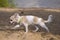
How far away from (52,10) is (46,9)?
0.04m

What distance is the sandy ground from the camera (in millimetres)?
969

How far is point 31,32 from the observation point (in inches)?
38.8

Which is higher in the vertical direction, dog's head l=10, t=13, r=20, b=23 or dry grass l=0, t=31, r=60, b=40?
dog's head l=10, t=13, r=20, b=23

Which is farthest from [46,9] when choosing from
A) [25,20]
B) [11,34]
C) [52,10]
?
[11,34]

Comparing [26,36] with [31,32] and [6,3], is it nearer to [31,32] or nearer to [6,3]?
[31,32]

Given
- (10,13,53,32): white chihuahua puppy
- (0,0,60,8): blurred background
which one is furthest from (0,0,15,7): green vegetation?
(10,13,53,32): white chihuahua puppy

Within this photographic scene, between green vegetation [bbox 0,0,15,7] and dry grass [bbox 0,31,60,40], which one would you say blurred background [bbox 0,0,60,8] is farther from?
dry grass [bbox 0,31,60,40]

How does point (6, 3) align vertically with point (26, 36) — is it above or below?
above

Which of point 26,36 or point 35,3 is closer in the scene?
point 26,36

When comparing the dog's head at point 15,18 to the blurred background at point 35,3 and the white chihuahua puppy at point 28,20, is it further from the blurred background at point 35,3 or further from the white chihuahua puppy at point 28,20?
the blurred background at point 35,3

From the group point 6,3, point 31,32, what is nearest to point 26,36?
point 31,32

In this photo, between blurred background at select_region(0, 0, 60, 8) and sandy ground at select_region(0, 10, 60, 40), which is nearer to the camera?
sandy ground at select_region(0, 10, 60, 40)

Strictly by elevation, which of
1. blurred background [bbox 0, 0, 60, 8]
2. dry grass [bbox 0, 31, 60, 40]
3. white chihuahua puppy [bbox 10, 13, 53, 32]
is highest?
blurred background [bbox 0, 0, 60, 8]

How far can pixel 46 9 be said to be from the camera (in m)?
1.00
